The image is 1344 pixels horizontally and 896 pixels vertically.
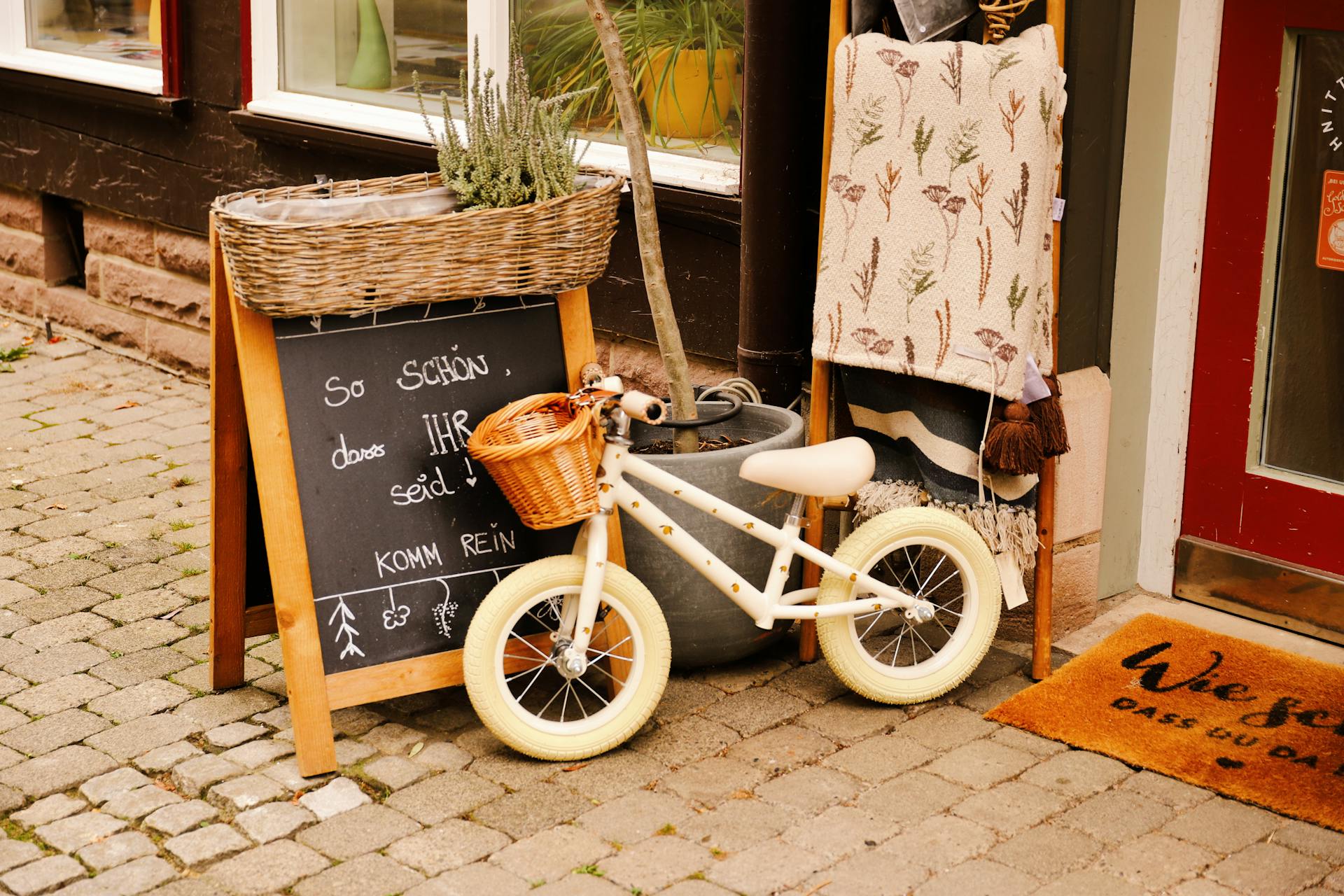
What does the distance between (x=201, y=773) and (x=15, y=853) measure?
0.44 meters

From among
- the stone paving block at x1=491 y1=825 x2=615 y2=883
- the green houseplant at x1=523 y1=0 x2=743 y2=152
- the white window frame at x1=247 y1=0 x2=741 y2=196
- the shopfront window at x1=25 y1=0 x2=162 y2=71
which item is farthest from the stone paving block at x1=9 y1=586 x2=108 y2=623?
the shopfront window at x1=25 y1=0 x2=162 y2=71

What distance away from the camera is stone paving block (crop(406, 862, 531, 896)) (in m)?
3.13

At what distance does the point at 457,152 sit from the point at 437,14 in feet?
7.51

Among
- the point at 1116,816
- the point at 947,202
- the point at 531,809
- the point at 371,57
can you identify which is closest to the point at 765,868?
the point at 531,809

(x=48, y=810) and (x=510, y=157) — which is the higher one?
(x=510, y=157)

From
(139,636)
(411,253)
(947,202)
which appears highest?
(947,202)

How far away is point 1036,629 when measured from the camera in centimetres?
405

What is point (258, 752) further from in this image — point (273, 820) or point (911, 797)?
point (911, 797)

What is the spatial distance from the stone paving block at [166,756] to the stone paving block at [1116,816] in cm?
191

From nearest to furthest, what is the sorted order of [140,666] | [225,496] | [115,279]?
[225,496] → [140,666] → [115,279]

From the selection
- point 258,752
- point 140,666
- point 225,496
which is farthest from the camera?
point 140,666

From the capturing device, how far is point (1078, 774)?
3590 millimetres

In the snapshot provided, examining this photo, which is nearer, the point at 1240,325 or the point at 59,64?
the point at 1240,325

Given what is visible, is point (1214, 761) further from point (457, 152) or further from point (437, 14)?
point (437, 14)
